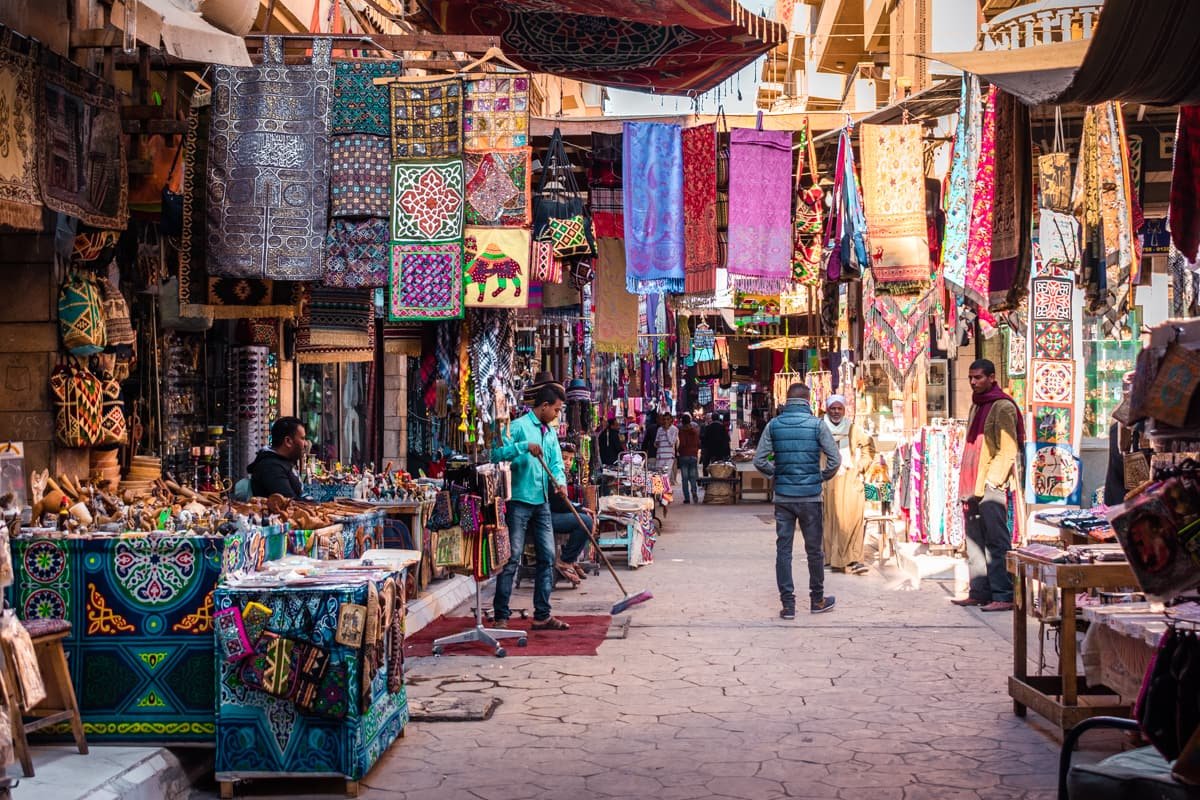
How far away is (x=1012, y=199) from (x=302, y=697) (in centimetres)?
472

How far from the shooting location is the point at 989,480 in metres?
10.6

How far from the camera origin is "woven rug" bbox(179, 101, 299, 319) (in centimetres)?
787

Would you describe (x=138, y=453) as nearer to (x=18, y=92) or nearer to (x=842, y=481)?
(x=18, y=92)

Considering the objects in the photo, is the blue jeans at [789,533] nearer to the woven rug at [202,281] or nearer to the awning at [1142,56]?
the woven rug at [202,281]

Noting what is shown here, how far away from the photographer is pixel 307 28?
508 inches

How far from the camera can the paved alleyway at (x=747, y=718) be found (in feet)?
19.2

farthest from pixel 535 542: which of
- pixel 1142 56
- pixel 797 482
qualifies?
pixel 1142 56

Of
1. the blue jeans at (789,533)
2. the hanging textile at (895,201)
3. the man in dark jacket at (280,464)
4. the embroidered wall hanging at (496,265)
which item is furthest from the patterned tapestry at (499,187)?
the blue jeans at (789,533)

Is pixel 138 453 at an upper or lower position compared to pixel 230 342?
lower

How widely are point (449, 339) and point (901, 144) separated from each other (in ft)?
12.9

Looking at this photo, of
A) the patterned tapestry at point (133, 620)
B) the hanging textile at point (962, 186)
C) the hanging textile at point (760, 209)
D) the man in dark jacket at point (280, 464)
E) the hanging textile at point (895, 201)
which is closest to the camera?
the patterned tapestry at point (133, 620)

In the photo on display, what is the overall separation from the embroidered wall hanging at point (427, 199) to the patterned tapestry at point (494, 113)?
24cm

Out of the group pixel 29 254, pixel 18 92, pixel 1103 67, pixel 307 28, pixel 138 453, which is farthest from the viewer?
pixel 307 28

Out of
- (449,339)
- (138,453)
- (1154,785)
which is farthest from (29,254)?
(1154,785)
